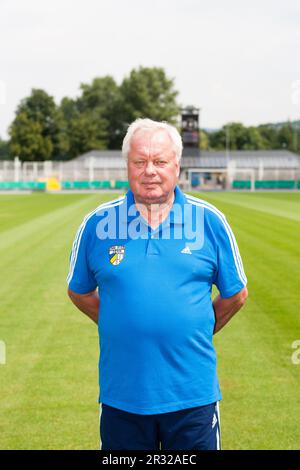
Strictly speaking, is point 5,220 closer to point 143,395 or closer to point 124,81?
point 143,395

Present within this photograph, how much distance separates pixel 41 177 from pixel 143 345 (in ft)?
265

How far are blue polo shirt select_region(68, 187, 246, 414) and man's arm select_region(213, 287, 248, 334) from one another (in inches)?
12.6

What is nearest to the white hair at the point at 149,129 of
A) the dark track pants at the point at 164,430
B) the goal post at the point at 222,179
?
the dark track pants at the point at 164,430

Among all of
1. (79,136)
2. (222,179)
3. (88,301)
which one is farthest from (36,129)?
(88,301)

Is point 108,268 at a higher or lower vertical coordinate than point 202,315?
higher

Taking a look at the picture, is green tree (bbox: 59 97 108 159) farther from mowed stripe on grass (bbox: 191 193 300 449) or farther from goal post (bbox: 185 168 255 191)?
mowed stripe on grass (bbox: 191 193 300 449)

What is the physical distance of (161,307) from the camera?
3.22m

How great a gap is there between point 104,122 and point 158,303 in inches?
5006

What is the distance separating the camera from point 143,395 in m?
3.21

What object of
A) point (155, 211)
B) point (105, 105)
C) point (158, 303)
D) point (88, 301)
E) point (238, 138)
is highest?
point (105, 105)

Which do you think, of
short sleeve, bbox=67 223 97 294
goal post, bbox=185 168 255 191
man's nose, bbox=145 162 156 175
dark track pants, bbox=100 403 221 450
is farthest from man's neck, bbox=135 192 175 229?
goal post, bbox=185 168 255 191

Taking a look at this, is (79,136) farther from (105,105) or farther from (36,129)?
(105,105)

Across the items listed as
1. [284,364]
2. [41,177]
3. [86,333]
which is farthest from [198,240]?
[41,177]

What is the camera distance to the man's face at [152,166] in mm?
3307
